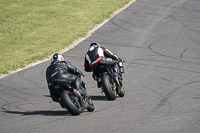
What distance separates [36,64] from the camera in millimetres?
15312

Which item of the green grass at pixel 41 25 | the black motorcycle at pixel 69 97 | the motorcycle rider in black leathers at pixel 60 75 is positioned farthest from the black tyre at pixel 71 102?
the green grass at pixel 41 25

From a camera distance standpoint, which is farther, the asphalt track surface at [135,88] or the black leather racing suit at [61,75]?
the black leather racing suit at [61,75]

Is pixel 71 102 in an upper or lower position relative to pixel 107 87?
upper

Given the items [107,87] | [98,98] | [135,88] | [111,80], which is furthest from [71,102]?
[135,88]

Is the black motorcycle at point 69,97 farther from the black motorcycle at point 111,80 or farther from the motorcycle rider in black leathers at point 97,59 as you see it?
the motorcycle rider in black leathers at point 97,59

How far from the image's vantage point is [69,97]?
7504 mm

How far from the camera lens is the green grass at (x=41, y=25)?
1770cm

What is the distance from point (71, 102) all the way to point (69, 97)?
0.63ft

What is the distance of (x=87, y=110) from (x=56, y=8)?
2088 centimetres

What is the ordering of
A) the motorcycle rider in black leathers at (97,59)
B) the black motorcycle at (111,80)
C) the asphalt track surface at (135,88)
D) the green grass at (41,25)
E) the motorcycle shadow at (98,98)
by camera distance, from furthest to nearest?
the green grass at (41,25) → the motorcycle shadow at (98,98) → the motorcycle rider in black leathers at (97,59) → the black motorcycle at (111,80) → the asphalt track surface at (135,88)

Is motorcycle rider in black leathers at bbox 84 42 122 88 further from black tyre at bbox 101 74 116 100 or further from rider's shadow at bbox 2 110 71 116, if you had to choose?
rider's shadow at bbox 2 110 71 116

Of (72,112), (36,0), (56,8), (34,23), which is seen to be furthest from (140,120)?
(36,0)

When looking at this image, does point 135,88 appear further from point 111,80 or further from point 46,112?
point 46,112

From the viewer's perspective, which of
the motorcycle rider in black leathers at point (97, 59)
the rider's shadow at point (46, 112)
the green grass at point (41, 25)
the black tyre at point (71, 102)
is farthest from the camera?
the green grass at point (41, 25)
